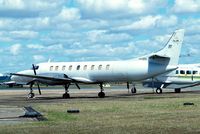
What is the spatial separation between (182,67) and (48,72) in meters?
18.7

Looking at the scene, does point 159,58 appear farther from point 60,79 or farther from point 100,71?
point 60,79

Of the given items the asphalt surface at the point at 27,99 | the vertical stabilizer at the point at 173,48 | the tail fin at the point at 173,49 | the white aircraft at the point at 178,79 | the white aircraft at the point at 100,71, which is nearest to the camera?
the asphalt surface at the point at 27,99

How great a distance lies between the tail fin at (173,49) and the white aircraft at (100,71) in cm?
66

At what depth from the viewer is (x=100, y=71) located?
158 ft

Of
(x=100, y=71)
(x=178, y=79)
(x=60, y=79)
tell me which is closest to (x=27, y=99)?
(x=60, y=79)

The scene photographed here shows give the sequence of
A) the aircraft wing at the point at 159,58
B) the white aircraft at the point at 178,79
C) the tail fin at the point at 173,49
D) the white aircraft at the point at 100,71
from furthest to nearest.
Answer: the white aircraft at the point at 178,79 < the tail fin at the point at 173,49 < the aircraft wing at the point at 159,58 < the white aircraft at the point at 100,71

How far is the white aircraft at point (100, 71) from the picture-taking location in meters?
47.8

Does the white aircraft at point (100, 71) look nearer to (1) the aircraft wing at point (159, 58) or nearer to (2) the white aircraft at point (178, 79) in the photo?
(1) the aircraft wing at point (159, 58)

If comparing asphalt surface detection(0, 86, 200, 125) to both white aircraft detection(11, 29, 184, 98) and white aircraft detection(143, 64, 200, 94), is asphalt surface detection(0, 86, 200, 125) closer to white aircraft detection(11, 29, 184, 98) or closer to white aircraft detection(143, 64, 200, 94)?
white aircraft detection(143, 64, 200, 94)

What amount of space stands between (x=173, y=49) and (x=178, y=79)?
7985 mm

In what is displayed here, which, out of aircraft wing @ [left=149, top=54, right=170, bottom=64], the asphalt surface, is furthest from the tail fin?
the asphalt surface

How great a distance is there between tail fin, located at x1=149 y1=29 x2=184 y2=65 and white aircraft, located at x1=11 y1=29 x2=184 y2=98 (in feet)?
2.16

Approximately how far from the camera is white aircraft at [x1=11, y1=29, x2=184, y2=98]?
4781 centimetres

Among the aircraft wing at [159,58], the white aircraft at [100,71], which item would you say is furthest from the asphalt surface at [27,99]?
the aircraft wing at [159,58]
